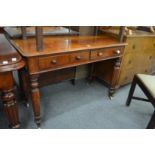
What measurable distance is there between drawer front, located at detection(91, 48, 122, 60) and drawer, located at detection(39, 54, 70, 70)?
0.98 feet

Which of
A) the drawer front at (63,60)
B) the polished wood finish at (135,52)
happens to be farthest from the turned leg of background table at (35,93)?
the polished wood finish at (135,52)

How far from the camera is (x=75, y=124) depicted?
1.56 meters

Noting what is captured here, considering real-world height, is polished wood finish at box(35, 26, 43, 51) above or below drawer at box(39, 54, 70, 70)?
above

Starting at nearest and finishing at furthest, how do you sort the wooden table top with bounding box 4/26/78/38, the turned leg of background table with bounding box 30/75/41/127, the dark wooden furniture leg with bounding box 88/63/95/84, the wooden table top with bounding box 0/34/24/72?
the wooden table top with bounding box 0/34/24/72 < the turned leg of background table with bounding box 30/75/41/127 < the wooden table top with bounding box 4/26/78/38 < the dark wooden furniture leg with bounding box 88/63/95/84

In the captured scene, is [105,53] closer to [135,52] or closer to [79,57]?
[79,57]

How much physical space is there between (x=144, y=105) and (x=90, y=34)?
114 centimetres

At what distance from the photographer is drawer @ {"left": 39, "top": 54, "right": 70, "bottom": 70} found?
3.78ft

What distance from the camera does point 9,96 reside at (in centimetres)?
108

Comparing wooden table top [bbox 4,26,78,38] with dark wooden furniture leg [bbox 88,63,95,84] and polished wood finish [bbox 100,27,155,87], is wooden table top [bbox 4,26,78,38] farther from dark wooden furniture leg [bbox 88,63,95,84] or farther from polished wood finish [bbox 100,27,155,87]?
dark wooden furniture leg [bbox 88,63,95,84]

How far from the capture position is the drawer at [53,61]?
115 cm

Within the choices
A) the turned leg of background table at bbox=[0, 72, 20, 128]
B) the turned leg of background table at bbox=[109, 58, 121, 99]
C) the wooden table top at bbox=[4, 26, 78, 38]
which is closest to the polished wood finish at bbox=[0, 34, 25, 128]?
the turned leg of background table at bbox=[0, 72, 20, 128]

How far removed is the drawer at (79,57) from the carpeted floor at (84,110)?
25.6 inches
